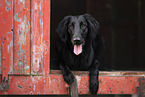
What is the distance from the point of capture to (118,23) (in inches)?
273

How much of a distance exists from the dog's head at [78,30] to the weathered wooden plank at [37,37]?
0.31 metres

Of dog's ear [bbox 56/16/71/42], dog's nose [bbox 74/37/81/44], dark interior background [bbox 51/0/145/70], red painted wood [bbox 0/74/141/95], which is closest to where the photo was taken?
dog's nose [bbox 74/37/81/44]

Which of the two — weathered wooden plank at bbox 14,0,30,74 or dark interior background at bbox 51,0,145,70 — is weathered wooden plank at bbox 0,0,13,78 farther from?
dark interior background at bbox 51,0,145,70

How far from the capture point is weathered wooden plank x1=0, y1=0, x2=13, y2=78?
8.05 ft

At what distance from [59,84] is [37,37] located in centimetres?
69

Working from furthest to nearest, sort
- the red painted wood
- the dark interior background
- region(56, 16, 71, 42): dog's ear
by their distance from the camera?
the dark interior background < region(56, 16, 71, 42): dog's ear < the red painted wood

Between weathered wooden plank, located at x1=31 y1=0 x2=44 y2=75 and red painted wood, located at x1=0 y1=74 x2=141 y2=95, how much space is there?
0.47 ft

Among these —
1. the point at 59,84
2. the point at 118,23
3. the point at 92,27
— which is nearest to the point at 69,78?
the point at 59,84

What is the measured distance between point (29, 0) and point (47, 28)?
0.43 m

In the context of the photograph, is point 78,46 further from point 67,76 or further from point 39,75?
point 39,75

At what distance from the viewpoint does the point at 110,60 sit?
672 cm

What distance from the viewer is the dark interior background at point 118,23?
20.2ft

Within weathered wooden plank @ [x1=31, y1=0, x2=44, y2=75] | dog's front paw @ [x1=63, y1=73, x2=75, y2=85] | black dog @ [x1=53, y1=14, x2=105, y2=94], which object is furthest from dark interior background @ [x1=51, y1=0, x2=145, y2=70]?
dog's front paw @ [x1=63, y1=73, x2=75, y2=85]

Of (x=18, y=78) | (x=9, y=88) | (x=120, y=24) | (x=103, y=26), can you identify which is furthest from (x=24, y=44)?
(x=120, y=24)
